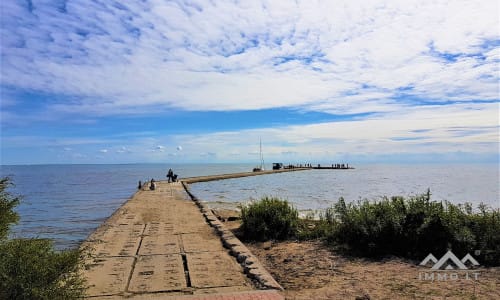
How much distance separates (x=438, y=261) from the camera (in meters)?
6.59

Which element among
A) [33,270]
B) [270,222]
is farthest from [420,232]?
[33,270]

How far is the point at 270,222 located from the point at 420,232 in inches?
145

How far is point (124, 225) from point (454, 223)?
9.01m

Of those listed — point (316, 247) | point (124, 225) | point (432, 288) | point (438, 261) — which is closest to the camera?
point (432, 288)

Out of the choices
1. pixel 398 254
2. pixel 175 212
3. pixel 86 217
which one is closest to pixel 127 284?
pixel 398 254

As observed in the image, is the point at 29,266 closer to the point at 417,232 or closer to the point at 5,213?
the point at 5,213

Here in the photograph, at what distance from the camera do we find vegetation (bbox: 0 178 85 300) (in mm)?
3734

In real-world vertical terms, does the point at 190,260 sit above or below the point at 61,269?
below

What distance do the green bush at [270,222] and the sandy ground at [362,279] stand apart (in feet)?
5.69

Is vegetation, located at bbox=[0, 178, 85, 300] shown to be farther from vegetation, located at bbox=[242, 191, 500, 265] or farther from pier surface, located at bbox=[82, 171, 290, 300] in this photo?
vegetation, located at bbox=[242, 191, 500, 265]

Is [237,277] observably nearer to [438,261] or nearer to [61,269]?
[61,269]

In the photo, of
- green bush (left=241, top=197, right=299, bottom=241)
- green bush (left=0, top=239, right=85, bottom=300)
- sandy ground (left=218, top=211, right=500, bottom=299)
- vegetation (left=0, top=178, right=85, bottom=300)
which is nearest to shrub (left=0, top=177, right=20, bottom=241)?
vegetation (left=0, top=178, right=85, bottom=300)

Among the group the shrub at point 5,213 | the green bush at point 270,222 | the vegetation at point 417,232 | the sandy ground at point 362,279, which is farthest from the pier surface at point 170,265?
the vegetation at point 417,232

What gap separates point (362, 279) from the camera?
585 centimetres
